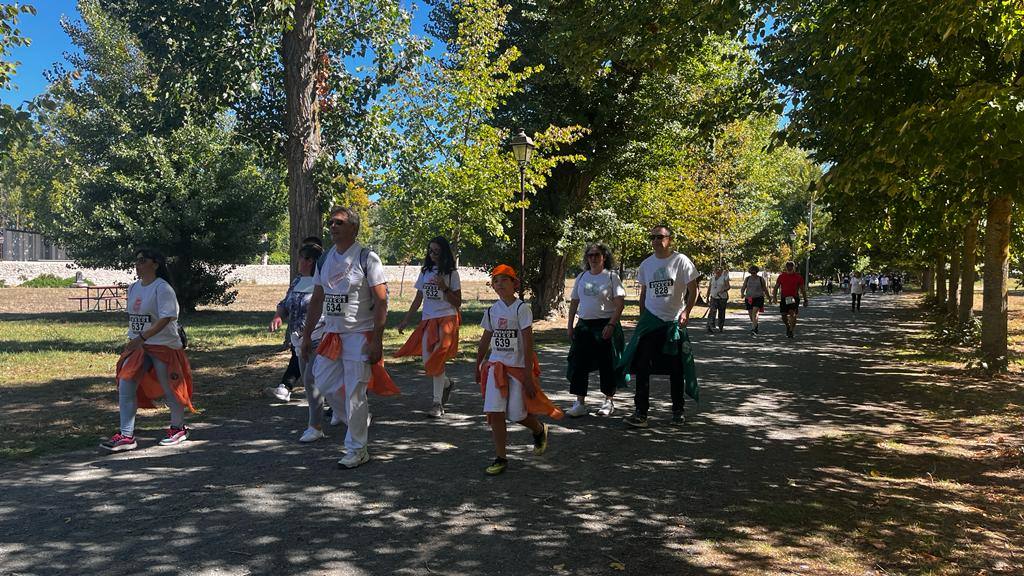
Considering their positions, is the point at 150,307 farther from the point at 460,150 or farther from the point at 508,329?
the point at 460,150

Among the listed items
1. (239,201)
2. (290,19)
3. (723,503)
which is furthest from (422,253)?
(723,503)

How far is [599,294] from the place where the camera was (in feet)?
22.4

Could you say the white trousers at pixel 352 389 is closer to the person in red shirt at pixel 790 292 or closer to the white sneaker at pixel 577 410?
the white sneaker at pixel 577 410

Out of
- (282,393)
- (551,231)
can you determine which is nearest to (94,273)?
(551,231)

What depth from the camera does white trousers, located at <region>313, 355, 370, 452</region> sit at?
5.19 metres

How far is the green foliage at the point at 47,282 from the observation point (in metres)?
40.1

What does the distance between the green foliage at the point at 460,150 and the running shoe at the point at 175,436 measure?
9724mm

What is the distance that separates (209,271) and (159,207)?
10.3 ft

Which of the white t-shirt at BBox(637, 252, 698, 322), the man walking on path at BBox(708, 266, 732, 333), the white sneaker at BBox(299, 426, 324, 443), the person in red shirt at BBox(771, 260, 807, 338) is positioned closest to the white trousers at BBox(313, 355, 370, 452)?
the white sneaker at BBox(299, 426, 324, 443)

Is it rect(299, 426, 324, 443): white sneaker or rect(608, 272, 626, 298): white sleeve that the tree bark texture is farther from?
rect(299, 426, 324, 443): white sneaker

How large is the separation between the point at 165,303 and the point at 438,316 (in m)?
2.48

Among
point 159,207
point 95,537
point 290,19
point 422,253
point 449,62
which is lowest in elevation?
point 95,537

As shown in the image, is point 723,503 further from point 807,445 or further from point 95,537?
point 95,537

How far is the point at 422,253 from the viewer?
56.1 feet
